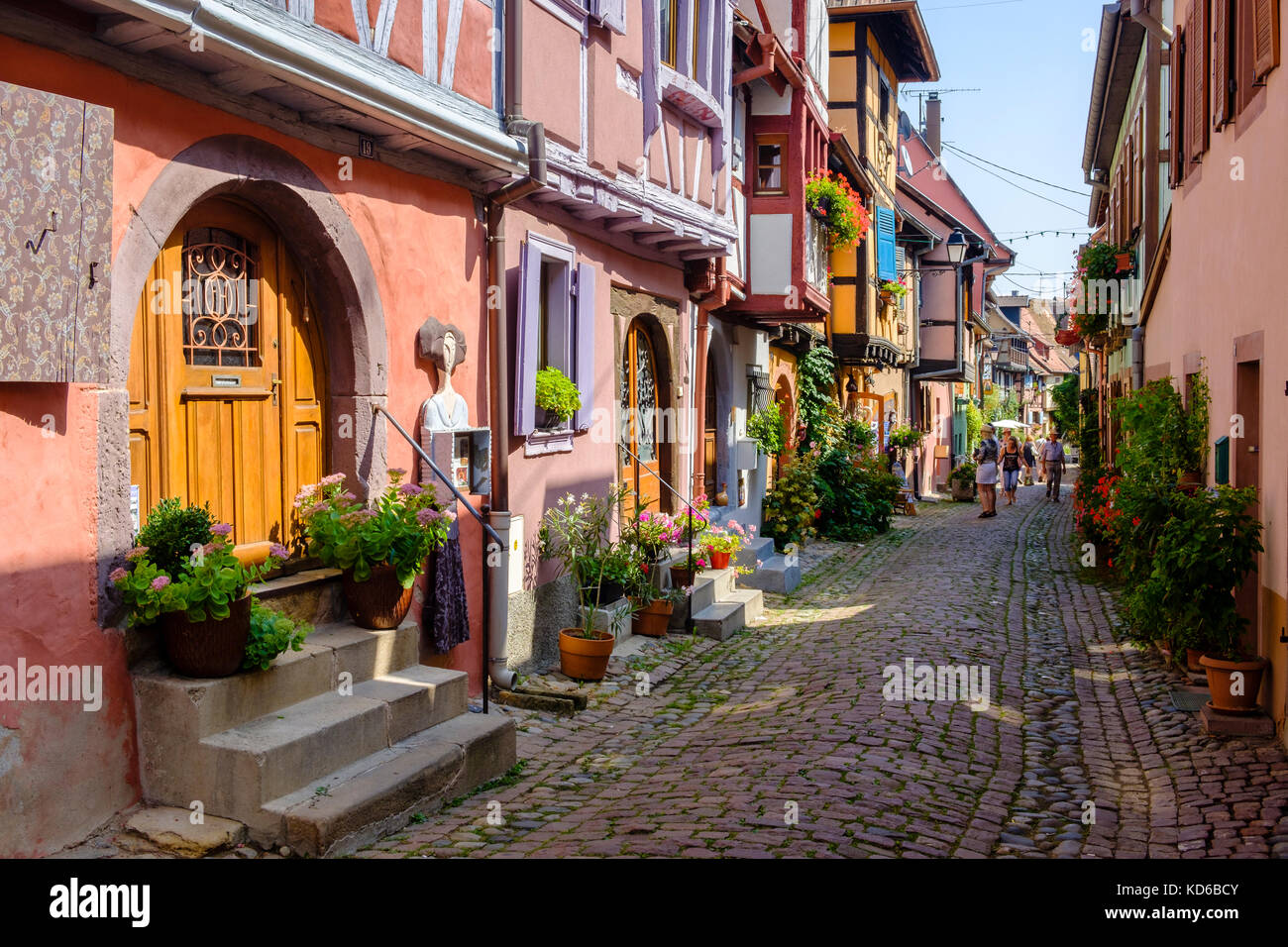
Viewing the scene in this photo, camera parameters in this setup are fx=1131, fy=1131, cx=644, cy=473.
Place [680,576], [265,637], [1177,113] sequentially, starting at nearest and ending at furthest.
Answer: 1. [265,637]
2. [680,576]
3. [1177,113]

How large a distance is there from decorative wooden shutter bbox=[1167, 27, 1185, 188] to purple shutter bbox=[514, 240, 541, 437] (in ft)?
21.1

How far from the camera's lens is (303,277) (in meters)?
6.09

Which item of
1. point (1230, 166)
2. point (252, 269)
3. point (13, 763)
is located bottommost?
point (13, 763)

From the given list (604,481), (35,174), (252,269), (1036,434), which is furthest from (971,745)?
(1036,434)

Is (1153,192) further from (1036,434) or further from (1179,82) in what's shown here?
(1036,434)

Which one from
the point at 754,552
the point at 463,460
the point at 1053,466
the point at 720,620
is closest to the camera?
the point at 463,460

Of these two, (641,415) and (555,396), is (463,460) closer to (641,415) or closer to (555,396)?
(555,396)

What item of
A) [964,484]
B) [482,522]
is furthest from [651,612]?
[964,484]

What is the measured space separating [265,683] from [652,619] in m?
4.94

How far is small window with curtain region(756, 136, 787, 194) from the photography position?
14.1m

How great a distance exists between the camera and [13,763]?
4113 millimetres

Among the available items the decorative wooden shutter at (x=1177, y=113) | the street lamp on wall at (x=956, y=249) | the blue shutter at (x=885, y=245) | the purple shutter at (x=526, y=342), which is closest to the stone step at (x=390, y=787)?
the purple shutter at (x=526, y=342)

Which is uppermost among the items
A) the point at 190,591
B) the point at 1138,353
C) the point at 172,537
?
the point at 1138,353
